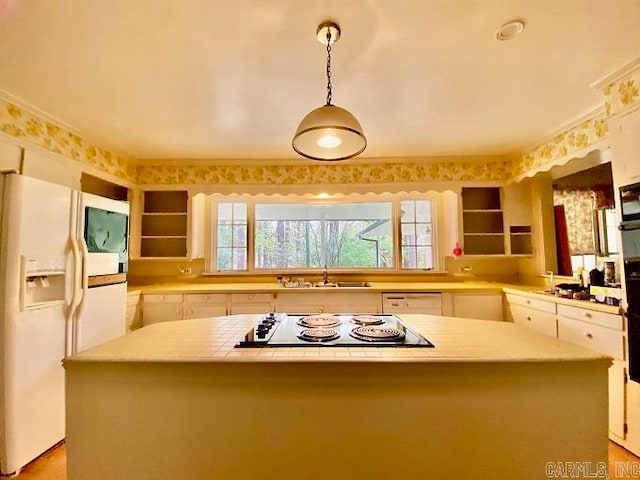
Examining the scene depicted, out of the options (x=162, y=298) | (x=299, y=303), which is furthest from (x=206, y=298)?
(x=299, y=303)

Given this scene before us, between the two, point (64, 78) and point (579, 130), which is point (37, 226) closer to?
point (64, 78)

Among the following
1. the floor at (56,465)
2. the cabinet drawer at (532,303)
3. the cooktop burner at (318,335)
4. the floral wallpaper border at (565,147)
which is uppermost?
the floral wallpaper border at (565,147)

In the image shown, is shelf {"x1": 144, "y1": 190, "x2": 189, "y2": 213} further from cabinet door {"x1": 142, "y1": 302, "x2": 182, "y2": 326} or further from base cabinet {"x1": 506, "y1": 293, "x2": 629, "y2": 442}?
base cabinet {"x1": 506, "y1": 293, "x2": 629, "y2": 442}

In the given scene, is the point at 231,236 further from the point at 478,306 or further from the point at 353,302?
the point at 478,306

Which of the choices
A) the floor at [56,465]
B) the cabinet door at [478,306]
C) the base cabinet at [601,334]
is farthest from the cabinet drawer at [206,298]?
the base cabinet at [601,334]

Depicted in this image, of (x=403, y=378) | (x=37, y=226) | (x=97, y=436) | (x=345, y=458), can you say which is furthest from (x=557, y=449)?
(x=37, y=226)

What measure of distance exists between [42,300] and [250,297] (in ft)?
5.46

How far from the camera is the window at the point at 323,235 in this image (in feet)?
12.9

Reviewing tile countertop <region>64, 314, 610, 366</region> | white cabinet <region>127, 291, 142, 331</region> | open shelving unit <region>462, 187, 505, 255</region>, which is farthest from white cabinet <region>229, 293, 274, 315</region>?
open shelving unit <region>462, 187, 505, 255</region>

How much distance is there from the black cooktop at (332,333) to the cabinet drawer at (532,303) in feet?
5.23

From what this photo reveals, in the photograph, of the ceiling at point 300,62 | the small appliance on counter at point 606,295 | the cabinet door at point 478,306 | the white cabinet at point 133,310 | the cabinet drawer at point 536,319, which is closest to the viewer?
the ceiling at point 300,62

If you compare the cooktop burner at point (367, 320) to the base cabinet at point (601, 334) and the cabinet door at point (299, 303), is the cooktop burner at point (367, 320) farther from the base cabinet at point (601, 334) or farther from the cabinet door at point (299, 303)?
the cabinet door at point (299, 303)

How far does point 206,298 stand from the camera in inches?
128

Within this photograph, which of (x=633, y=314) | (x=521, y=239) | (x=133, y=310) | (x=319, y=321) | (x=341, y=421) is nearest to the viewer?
(x=341, y=421)
